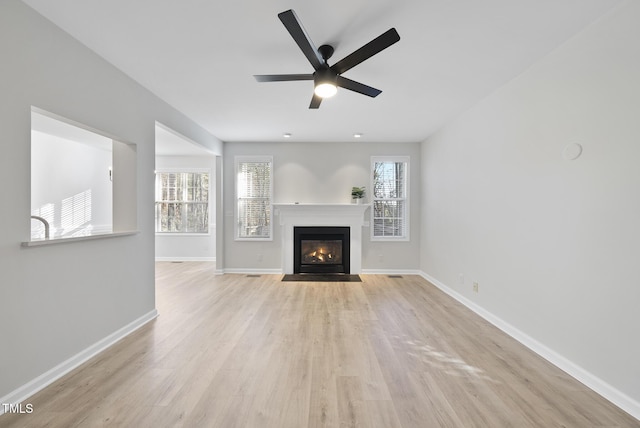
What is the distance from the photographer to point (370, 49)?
74.3 inches

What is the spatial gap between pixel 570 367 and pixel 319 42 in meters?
3.12

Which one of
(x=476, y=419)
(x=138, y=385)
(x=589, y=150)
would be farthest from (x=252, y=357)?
(x=589, y=150)

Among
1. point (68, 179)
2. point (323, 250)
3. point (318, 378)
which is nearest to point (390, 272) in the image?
point (323, 250)

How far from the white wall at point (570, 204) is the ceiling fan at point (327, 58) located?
1.44 meters

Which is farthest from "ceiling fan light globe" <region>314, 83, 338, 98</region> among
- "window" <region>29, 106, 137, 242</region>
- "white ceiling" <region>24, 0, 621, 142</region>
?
"window" <region>29, 106, 137, 242</region>

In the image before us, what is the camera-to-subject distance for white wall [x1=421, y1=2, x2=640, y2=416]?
69.6 inches

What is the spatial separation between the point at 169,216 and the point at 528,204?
23.2 feet

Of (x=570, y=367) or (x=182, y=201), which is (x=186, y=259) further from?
(x=570, y=367)

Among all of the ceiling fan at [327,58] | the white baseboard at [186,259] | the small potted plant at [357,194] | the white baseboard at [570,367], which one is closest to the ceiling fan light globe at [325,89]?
the ceiling fan at [327,58]

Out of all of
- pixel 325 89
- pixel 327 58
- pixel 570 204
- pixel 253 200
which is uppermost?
pixel 327 58

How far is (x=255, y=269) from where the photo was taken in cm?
554

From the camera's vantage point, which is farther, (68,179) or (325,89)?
(68,179)

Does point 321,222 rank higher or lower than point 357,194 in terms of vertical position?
lower

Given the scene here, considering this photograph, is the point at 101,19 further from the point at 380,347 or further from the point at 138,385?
the point at 380,347
